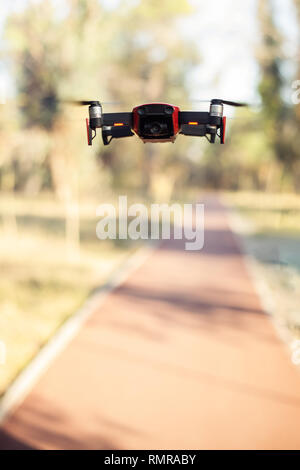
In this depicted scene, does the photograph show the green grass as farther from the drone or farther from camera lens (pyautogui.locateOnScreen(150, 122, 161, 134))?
camera lens (pyautogui.locateOnScreen(150, 122, 161, 134))

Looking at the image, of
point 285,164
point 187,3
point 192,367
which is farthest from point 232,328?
point 285,164

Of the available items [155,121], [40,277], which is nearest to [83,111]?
[155,121]

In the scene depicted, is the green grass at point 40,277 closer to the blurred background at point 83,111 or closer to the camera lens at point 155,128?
the blurred background at point 83,111

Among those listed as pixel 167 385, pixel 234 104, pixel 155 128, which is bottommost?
pixel 167 385

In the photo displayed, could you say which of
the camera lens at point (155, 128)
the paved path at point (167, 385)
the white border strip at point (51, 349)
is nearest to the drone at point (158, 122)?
the camera lens at point (155, 128)

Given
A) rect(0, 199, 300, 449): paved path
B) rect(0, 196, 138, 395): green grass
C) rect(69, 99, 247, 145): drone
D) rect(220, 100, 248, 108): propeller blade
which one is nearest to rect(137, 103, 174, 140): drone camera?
rect(69, 99, 247, 145): drone

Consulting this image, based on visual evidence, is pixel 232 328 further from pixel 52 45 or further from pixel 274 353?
pixel 52 45

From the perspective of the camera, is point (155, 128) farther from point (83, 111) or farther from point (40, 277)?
point (40, 277)
